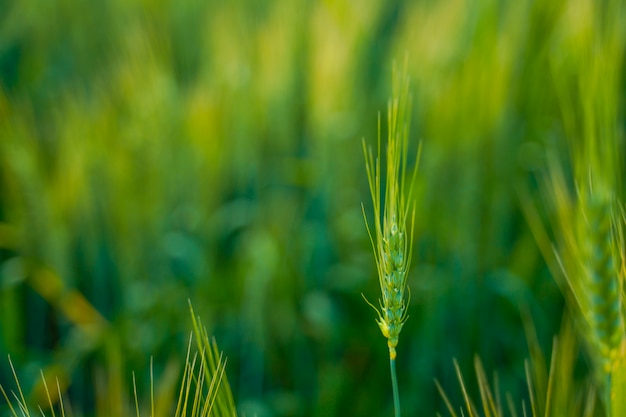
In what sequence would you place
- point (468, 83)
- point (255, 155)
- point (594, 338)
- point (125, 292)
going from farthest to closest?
point (255, 155)
point (125, 292)
point (468, 83)
point (594, 338)

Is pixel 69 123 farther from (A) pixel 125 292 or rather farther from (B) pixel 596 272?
(B) pixel 596 272

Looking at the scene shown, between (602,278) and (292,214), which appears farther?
(292,214)

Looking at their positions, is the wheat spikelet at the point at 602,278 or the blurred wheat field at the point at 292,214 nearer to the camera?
the wheat spikelet at the point at 602,278

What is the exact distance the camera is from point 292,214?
133cm

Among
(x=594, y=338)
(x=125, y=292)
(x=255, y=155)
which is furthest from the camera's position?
(x=255, y=155)

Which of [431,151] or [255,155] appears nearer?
[431,151]

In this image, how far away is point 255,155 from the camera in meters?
1.40

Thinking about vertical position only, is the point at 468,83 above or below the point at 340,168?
above

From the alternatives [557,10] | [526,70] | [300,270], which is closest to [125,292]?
[300,270]

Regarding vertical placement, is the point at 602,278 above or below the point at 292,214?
above

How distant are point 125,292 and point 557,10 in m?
1.02

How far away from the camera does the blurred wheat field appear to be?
3.65 ft

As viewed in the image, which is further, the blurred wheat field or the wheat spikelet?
the blurred wheat field

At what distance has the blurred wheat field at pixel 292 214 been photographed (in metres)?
1.11
